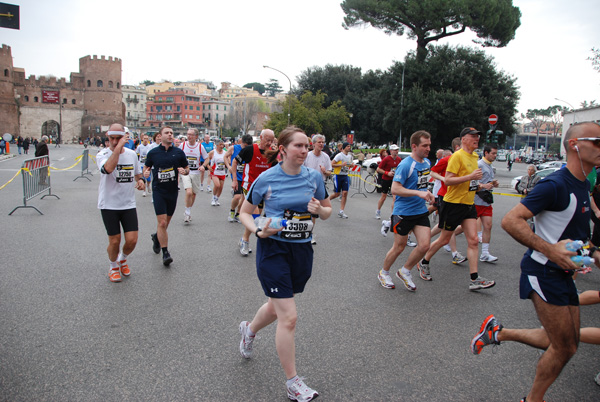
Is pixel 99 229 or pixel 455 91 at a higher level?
pixel 455 91

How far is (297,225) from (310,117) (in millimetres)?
36969

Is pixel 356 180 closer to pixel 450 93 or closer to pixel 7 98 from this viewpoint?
pixel 450 93

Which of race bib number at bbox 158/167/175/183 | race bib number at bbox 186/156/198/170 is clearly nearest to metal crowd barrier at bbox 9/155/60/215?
race bib number at bbox 186/156/198/170

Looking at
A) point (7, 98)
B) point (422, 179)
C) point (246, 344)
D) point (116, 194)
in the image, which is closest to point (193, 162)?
A: point (116, 194)

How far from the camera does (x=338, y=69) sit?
178 ft

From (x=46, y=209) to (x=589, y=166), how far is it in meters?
11.7

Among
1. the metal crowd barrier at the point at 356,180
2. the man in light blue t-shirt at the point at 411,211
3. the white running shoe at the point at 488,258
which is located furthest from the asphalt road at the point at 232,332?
the metal crowd barrier at the point at 356,180

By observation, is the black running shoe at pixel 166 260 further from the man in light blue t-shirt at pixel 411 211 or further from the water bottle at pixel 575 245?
the water bottle at pixel 575 245

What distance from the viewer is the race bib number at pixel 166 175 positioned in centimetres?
639

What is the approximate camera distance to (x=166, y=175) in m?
6.42

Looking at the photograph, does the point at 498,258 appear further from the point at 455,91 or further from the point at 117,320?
the point at 455,91

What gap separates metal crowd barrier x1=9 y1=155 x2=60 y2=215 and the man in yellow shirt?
9243 mm

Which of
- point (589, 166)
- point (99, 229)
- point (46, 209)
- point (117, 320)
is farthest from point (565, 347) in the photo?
point (46, 209)

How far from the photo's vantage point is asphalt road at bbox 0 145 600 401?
10.5ft
